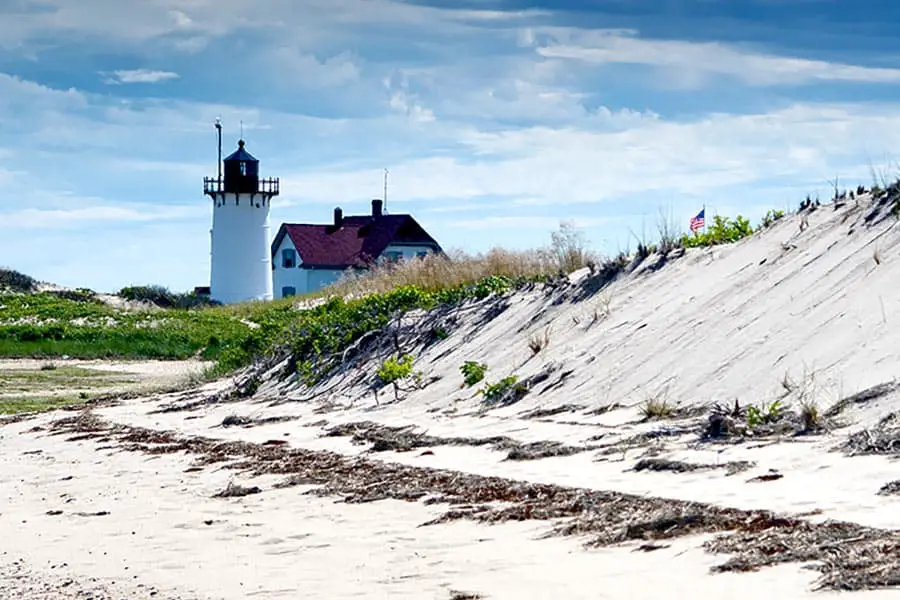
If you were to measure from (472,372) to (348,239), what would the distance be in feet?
163

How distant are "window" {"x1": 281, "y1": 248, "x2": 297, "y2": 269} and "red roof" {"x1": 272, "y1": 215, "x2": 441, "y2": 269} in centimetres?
59

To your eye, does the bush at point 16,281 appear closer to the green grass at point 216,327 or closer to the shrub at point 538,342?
the green grass at point 216,327

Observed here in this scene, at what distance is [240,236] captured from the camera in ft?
202

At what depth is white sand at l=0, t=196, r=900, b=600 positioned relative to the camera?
7.59 m

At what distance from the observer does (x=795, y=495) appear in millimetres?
8555

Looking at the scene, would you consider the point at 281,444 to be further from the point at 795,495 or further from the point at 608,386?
the point at 795,495

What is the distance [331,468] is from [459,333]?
26.1ft

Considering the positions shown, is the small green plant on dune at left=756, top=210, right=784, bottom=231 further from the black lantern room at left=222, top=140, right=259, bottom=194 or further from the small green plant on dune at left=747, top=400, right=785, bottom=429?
the black lantern room at left=222, top=140, right=259, bottom=194

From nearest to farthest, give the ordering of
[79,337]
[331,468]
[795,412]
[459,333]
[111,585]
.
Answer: [111,585] → [795,412] → [331,468] → [459,333] → [79,337]

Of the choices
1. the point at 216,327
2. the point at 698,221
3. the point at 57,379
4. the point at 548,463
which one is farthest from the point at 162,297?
the point at 548,463

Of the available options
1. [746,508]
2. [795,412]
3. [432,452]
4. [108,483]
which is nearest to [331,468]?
[432,452]

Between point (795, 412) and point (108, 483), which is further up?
point (795, 412)

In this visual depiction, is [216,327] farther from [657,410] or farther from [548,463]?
[548,463]

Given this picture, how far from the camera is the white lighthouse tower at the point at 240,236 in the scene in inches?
2413
